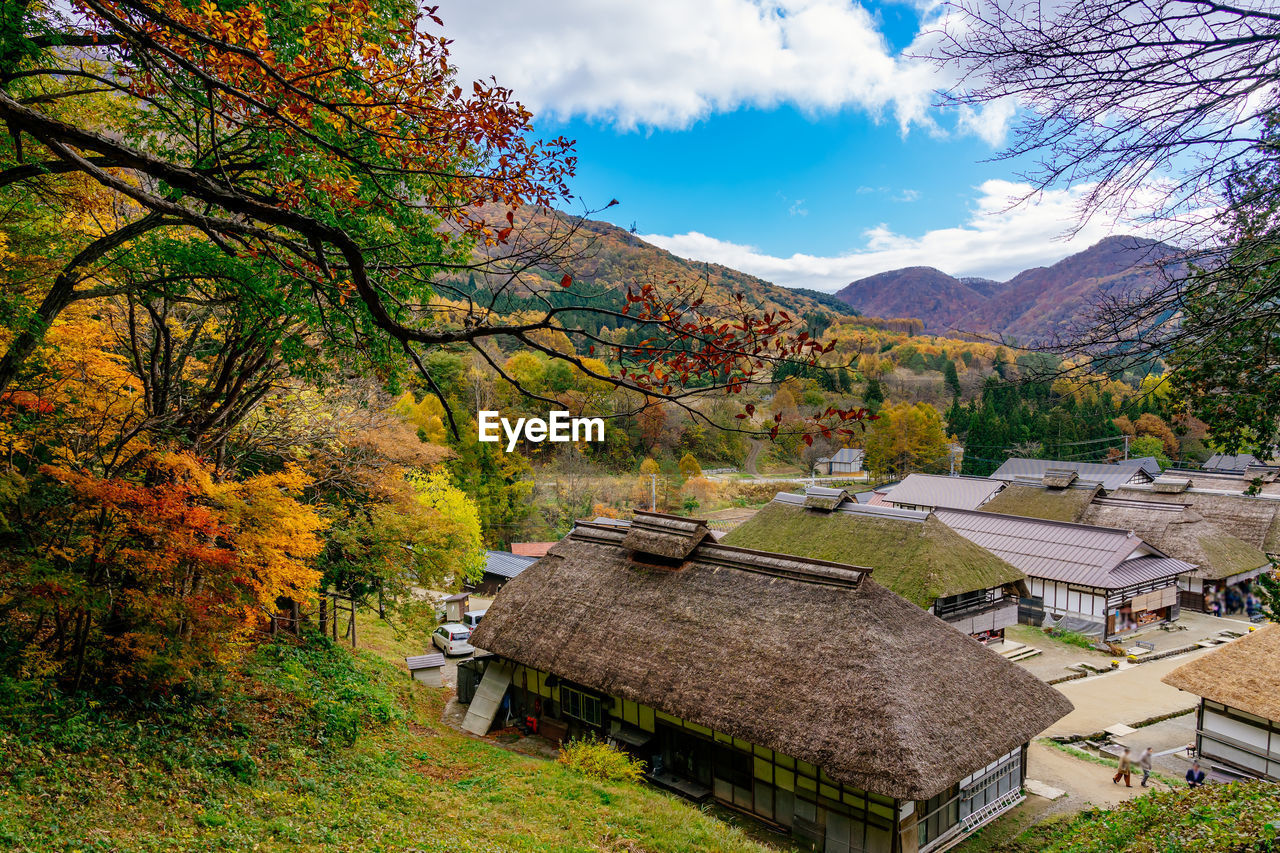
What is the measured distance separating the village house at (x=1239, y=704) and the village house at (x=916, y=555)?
5.73 m

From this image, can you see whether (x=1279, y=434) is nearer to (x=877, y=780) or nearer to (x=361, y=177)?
(x=877, y=780)

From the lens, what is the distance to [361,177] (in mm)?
7219

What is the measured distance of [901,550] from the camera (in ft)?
66.8

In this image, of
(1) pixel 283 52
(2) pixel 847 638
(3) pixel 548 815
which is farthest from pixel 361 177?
(2) pixel 847 638

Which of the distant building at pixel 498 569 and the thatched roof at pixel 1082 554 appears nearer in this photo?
the thatched roof at pixel 1082 554

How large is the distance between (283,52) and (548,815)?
10.2m

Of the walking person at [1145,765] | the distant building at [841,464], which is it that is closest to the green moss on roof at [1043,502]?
the walking person at [1145,765]

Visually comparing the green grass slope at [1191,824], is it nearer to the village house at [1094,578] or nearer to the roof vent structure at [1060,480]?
the village house at [1094,578]

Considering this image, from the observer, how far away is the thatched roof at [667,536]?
14.7 m

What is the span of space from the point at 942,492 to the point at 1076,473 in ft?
25.0

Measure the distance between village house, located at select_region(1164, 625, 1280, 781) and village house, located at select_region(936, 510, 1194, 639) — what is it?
32.1 feet

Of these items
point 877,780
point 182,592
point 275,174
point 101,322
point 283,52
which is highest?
point 283,52

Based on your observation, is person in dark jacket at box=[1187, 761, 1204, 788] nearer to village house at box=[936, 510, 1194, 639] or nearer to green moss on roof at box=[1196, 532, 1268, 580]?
village house at box=[936, 510, 1194, 639]

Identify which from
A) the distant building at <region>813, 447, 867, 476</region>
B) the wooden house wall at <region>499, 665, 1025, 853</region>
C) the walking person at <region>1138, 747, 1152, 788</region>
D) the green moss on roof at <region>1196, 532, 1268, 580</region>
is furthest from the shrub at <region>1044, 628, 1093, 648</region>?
the distant building at <region>813, 447, 867, 476</region>
